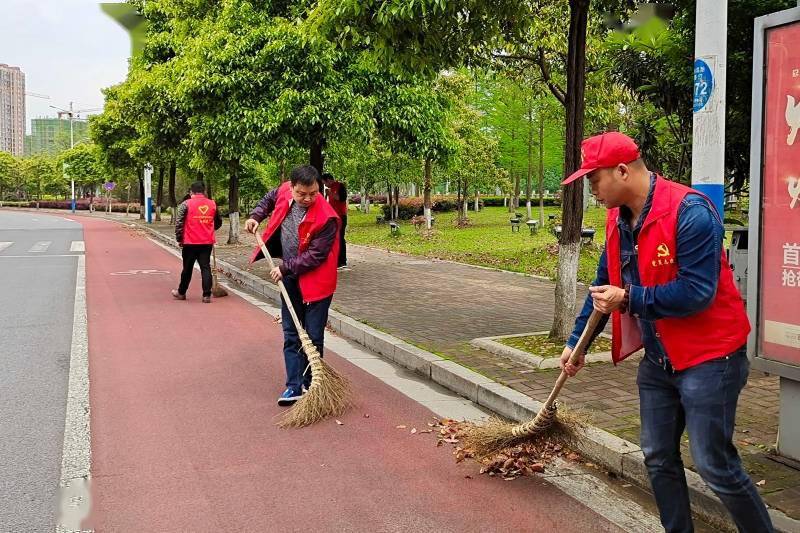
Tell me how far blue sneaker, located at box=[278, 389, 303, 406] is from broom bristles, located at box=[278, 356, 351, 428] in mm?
232

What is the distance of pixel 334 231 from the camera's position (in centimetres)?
559

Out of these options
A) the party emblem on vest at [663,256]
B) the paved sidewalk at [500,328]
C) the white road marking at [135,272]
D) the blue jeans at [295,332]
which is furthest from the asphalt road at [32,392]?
the paved sidewalk at [500,328]

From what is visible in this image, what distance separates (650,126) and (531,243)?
9.73 metres

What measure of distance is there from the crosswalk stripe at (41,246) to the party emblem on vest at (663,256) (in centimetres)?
2031

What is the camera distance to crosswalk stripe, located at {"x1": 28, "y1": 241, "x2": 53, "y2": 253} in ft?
66.9

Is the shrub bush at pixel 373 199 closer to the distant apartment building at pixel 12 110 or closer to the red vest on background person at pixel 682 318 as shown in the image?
the red vest on background person at pixel 682 318

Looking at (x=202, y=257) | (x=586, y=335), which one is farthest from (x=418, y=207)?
(x=586, y=335)

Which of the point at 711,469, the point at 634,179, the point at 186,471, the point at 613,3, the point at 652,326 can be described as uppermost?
the point at 613,3

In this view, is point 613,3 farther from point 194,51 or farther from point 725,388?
point 194,51

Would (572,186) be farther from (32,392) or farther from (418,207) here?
(418,207)

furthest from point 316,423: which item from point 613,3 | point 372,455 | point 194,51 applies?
point 194,51

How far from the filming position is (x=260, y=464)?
439 centimetres

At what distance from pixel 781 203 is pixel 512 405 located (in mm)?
2209

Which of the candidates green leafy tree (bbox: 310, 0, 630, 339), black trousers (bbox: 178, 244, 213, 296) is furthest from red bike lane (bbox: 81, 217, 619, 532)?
black trousers (bbox: 178, 244, 213, 296)
